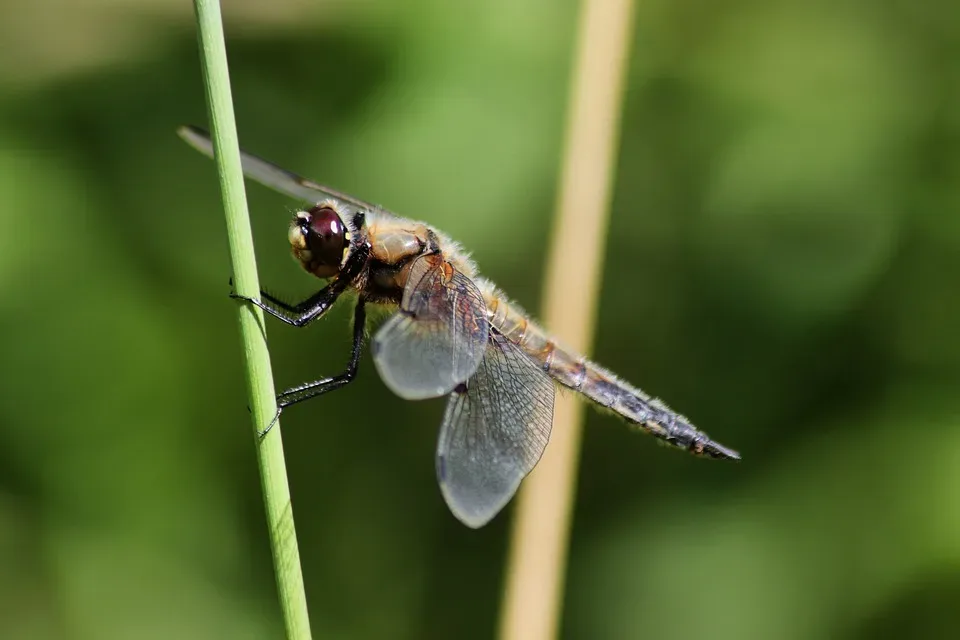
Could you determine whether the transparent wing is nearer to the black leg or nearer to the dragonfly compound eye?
the black leg

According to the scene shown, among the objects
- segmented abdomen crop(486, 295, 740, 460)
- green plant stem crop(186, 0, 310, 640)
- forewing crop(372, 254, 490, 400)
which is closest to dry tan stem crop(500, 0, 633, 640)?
segmented abdomen crop(486, 295, 740, 460)

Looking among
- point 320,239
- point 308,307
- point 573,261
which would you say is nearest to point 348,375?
point 308,307

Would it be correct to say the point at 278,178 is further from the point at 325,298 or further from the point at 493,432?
the point at 493,432

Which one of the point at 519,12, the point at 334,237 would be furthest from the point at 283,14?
the point at 334,237

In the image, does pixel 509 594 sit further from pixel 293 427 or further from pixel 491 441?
pixel 293 427

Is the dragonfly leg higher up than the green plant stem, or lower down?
lower down

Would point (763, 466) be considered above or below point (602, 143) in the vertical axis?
below

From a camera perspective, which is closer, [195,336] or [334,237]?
[334,237]

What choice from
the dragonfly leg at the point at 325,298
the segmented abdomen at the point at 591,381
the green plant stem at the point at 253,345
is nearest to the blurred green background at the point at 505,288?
the segmented abdomen at the point at 591,381
